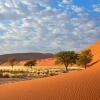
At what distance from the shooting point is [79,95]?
1271 cm

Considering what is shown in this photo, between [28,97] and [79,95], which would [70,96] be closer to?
[79,95]

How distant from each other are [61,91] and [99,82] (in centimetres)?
167

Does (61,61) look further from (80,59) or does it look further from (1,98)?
(1,98)

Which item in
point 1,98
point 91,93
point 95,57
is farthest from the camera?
point 95,57

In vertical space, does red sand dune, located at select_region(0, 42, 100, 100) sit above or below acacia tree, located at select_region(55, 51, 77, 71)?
below

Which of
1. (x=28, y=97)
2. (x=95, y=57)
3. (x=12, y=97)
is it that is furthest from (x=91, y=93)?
(x=95, y=57)

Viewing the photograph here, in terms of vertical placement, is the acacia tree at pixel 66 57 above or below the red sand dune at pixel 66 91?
above

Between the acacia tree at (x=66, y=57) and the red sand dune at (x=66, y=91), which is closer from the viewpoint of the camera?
the red sand dune at (x=66, y=91)

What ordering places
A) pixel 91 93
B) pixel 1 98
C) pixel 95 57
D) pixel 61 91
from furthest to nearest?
1. pixel 95 57
2. pixel 1 98
3. pixel 61 91
4. pixel 91 93

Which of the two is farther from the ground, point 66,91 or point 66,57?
point 66,57

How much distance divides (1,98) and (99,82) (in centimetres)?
437

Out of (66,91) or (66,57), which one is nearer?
(66,91)

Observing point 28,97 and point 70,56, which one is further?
point 70,56

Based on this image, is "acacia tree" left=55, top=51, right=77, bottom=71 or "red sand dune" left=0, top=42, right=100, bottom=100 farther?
"acacia tree" left=55, top=51, right=77, bottom=71
